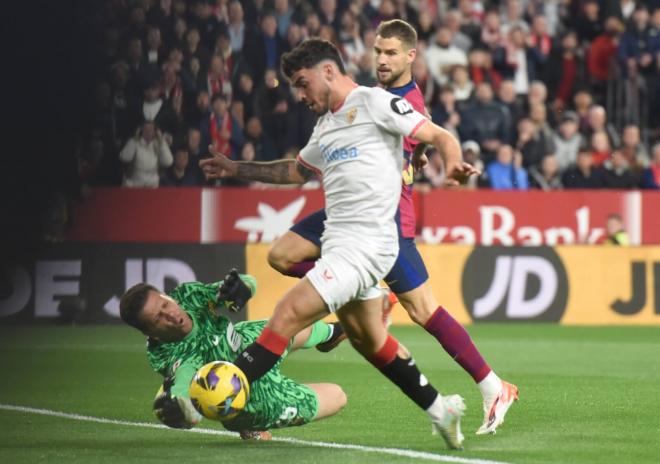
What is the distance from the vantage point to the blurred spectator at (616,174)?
755 inches

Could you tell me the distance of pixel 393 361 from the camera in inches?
283

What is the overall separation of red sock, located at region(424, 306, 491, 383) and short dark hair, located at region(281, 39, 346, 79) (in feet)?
6.17

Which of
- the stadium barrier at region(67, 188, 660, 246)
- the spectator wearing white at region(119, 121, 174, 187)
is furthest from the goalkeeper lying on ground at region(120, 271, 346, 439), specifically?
the stadium barrier at region(67, 188, 660, 246)

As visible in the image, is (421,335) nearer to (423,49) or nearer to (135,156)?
(135,156)

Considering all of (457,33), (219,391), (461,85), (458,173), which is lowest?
(219,391)

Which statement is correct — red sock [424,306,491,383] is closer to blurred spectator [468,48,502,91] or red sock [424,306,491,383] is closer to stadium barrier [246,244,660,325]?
stadium barrier [246,244,660,325]

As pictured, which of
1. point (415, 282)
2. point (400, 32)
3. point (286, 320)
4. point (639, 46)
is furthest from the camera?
point (639, 46)

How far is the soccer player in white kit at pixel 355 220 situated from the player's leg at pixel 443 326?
85 centimetres

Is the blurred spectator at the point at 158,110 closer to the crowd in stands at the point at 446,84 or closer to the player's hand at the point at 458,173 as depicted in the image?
the crowd in stands at the point at 446,84

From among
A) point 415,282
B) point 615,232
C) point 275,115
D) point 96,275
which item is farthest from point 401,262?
point 615,232

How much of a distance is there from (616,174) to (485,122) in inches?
73.1

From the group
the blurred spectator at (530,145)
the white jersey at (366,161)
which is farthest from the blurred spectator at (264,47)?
the white jersey at (366,161)

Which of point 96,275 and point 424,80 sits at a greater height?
point 424,80

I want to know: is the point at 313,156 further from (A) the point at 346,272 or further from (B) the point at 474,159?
(B) the point at 474,159
